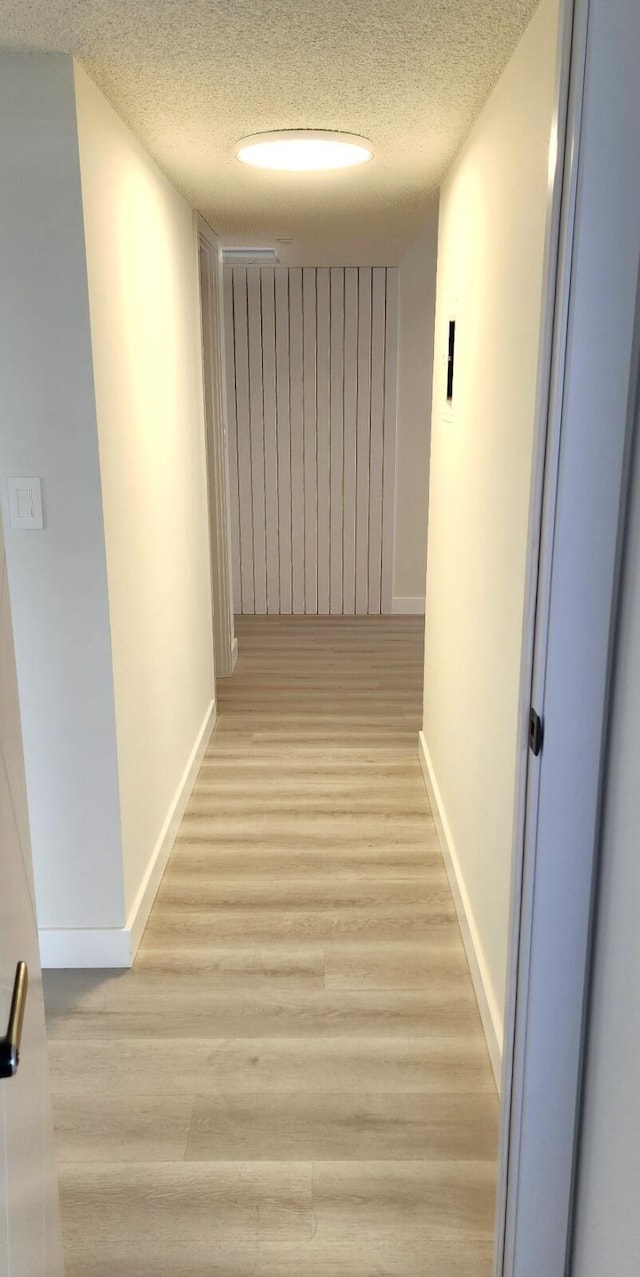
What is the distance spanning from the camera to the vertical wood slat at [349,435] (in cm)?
653

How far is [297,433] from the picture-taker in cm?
673

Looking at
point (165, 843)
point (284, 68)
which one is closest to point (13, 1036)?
point (284, 68)

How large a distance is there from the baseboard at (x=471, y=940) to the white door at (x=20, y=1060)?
3.79 feet

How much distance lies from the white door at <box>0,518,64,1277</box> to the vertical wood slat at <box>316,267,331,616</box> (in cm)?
564

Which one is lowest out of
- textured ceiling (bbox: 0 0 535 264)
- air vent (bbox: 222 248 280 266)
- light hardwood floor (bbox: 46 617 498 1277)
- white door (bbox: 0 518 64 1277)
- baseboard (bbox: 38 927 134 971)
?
light hardwood floor (bbox: 46 617 498 1277)

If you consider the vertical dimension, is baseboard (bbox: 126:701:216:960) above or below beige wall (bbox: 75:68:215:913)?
below

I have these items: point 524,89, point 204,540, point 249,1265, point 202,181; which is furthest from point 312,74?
point 249,1265

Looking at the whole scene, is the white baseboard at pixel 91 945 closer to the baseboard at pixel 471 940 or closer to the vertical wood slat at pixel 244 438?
the baseboard at pixel 471 940

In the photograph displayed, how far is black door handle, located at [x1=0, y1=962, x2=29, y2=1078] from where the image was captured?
987mm

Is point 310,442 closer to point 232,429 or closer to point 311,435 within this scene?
point 311,435

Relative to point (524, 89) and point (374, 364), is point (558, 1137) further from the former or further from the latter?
point (374, 364)

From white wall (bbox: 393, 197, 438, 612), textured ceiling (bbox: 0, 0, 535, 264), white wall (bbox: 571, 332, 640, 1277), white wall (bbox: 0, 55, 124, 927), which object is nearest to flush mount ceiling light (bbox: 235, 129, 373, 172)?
textured ceiling (bbox: 0, 0, 535, 264)

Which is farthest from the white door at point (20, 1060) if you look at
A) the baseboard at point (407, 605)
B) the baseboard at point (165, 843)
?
the baseboard at point (407, 605)

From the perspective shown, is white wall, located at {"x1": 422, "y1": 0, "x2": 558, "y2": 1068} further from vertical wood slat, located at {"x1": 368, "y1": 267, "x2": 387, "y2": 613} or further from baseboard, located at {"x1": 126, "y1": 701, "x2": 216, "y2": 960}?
vertical wood slat, located at {"x1": 368, "y1": 267, "x2": 387, "y2": 613}
